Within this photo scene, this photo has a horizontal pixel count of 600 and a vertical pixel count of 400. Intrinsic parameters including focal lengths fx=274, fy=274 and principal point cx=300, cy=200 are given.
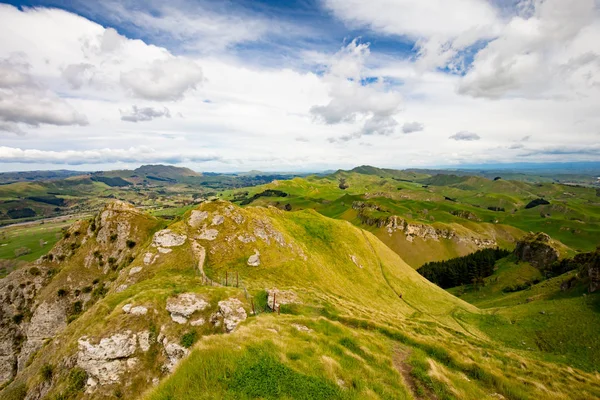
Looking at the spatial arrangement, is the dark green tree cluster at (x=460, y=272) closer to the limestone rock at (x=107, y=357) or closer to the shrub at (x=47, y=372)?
the limestone rock at (x=107, y=357)

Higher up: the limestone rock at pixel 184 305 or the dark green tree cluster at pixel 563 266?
the limestone rock at pixel 184 305

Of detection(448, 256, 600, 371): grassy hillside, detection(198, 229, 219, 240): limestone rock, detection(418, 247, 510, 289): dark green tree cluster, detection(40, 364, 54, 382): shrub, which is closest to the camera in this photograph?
detection(40, 364, 54, 382): shrub

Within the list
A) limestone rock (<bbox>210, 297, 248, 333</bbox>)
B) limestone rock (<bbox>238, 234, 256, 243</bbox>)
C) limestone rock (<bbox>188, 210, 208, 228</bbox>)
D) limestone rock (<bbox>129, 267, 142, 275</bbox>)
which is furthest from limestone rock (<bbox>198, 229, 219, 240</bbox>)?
limestone rock (<bbox>210, 297, 248, 333</bbox>)

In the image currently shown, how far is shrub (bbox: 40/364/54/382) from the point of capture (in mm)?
31344

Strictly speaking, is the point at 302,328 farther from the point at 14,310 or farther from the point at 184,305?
the point at 14,310

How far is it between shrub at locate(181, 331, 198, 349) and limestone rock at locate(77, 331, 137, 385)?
17.6 feet

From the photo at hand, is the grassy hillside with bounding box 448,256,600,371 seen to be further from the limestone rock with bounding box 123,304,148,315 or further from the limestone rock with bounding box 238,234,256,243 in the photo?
the limestone rock with bounding box 123,304,148,315

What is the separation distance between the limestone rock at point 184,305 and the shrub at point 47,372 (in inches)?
534

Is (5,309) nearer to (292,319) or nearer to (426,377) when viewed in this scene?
(292,319)

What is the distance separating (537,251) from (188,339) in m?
209

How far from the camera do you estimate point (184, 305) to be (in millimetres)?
35750

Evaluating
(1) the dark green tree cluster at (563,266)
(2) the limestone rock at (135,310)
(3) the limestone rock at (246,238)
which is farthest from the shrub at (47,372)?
(1) the dark green tree cluster at (563,266)

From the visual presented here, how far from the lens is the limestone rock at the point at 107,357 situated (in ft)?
96.7

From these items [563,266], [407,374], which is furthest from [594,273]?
[407,374]
